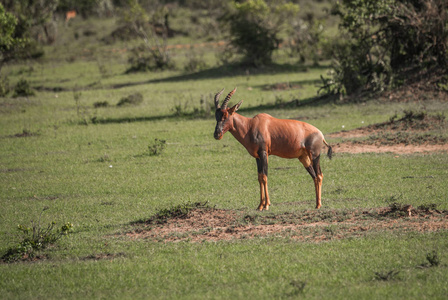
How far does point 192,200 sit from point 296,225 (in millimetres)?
2746

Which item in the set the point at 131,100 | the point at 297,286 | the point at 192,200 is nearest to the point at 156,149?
the point at 192,200

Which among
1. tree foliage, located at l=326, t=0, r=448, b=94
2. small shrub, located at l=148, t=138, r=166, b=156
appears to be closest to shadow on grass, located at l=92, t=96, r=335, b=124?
tree foliage, located at l=326, t=0, r=448, b=94

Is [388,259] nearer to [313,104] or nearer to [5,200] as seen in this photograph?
[5,200]

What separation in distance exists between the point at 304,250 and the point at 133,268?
2.32 m

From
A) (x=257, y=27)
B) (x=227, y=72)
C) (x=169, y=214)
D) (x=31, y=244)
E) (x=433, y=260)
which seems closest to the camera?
(x=433, y=260)

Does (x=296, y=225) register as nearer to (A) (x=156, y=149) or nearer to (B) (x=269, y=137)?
(B) (x=269, y=137)

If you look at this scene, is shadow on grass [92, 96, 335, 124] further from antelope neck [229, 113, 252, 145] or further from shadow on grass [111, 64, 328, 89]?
antelope neck [229, 113, 252, 145]

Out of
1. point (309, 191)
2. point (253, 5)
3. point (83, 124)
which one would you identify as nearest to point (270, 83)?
point (253, 5)

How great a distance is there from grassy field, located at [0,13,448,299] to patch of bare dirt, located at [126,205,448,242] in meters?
0.09

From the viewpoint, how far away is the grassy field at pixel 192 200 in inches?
276

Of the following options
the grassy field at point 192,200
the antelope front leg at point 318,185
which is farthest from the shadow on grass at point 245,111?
the antelope front leg at point 318,185

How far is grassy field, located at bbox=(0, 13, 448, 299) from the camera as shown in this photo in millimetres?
7004

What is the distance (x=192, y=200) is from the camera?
36.4 feet

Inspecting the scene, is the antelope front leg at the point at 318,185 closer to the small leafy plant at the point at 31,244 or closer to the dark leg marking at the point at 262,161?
the dark leg marking at the point at 262,161
